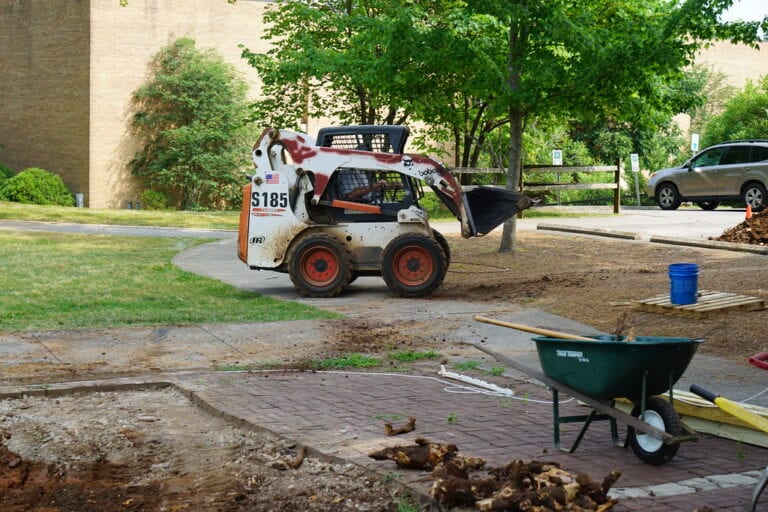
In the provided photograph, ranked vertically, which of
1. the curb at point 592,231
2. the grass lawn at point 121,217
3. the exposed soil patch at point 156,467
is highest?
the curb at point 592,231

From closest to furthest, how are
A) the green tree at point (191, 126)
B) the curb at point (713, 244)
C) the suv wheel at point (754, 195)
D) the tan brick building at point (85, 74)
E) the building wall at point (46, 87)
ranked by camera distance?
the curb at point (713, 244), the suv wheel at point (754, 195), the tan brick building at point (85, 74), the building wall at point (46, 87), the green tree at point (191, 126)

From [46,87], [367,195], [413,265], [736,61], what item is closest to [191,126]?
[46,87]

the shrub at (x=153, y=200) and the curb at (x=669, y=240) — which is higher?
the shrub at (x=153, y=200)

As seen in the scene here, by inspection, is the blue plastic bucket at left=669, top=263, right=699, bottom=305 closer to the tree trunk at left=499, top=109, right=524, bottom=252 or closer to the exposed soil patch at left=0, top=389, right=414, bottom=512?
the exposed soil patch at left=0, top=389, right=414, bottom=512

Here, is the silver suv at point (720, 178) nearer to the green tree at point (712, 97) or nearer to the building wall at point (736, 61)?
the green tree at point (712, 97)

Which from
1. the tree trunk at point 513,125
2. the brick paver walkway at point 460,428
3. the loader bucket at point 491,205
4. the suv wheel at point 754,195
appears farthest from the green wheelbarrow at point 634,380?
the suv wheel at point 754,195

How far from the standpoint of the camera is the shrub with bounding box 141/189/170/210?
36781mm

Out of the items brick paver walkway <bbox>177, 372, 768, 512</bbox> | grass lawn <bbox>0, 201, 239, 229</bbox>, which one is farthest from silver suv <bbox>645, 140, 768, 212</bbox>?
brick paver walkway <bbox>177, 372, 768, 512</bbox>

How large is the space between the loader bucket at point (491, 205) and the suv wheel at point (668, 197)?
50.5ft

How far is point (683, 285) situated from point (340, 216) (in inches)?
195

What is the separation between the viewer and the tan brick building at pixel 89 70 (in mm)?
36000

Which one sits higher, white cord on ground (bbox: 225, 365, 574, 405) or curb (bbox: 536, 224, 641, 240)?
curb (bbox: 536, 224, 641, 240)

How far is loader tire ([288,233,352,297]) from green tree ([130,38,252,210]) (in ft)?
73.2

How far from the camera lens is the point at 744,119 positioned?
40500mm
